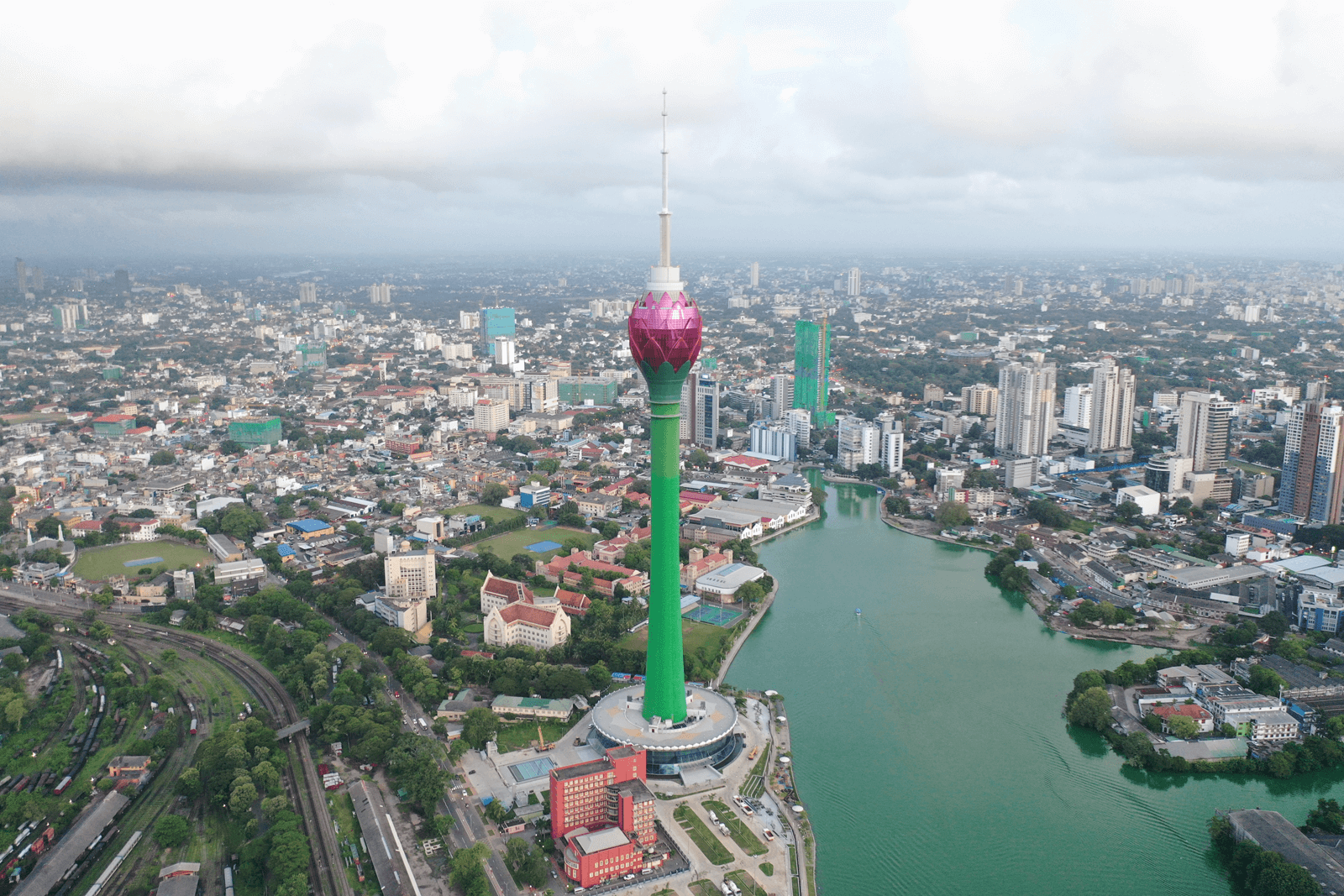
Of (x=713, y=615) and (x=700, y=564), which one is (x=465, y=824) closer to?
(x=713, y=615)

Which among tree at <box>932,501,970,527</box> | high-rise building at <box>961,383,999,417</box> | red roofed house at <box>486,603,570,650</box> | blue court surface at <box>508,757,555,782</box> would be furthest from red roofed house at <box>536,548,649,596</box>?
high-rise building at <box>961,383,999,417</box>

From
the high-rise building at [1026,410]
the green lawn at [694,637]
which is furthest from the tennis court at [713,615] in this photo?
the high-rise building at [1026,410]

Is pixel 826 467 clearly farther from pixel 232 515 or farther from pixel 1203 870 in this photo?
pixel 1203 870

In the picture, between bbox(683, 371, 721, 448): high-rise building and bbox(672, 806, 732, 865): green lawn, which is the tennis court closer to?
bbox(672, 806, 732, 865): green lawn

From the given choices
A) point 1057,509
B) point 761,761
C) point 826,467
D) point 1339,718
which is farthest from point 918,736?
point 826,467

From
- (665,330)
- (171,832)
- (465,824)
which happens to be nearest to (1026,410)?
(665,330)

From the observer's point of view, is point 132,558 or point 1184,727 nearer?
point 1184,727
